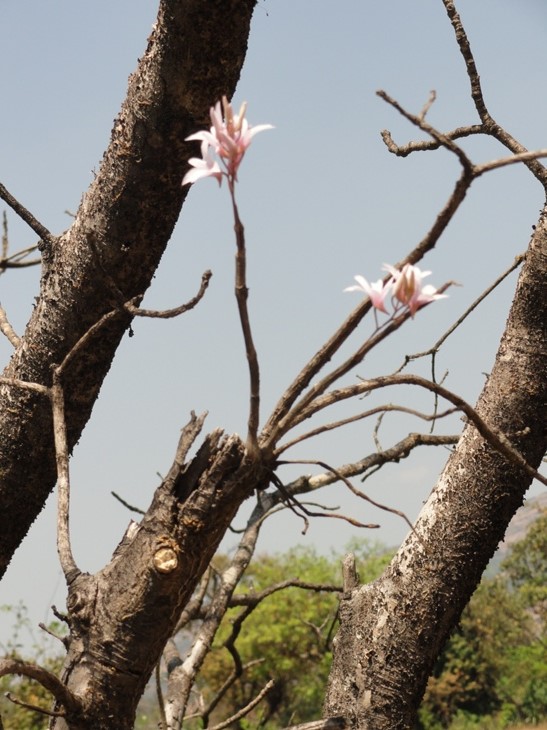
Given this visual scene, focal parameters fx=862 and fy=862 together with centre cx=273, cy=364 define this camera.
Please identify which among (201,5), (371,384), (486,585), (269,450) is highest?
(486,585)

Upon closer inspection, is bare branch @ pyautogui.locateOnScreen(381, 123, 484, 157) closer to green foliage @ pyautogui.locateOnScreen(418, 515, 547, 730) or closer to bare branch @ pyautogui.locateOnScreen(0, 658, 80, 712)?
bare branch @ pyautogui.locateOnScreen(0, 658, 80, 712)

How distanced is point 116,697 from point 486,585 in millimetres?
28733

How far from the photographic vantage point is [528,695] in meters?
25.0

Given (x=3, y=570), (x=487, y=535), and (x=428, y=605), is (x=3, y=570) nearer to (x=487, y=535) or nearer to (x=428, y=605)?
(x=428, y=605)

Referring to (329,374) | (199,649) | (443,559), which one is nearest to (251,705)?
(443,559)

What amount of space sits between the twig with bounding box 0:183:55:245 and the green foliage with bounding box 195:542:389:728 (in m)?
18.9

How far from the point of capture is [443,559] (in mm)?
2703

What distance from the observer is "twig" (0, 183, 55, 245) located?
2.65 m

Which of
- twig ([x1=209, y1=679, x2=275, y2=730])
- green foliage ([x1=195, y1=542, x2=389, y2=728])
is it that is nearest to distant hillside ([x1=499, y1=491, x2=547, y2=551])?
twig ([x1=209, y1=679, x2=275, y2=730])

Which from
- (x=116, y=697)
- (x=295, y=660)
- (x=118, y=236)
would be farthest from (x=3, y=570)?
(x=295, y=660)

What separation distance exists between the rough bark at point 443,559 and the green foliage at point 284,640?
18.4m

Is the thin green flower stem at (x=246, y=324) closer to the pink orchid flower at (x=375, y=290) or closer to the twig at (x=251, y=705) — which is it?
the pink orchid flower at (x=375, y=290)

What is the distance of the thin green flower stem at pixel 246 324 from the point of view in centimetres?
116

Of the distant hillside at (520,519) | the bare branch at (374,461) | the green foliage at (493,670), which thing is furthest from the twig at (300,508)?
the green foliage at (493,670)
